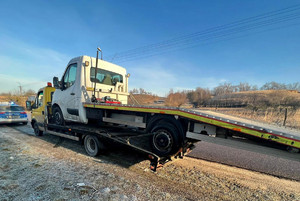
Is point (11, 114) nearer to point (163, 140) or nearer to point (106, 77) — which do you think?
point (106, 77)

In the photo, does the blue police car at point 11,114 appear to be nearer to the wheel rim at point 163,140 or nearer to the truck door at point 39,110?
the truck door at point 39,110

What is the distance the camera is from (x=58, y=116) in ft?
21.6

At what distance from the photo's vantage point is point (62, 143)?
250 inches

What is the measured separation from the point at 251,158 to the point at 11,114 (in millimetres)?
13331

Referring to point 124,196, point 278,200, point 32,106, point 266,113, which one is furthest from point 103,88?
point 266,113

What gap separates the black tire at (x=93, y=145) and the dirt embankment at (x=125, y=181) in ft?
0.85

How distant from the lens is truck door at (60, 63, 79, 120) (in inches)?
222

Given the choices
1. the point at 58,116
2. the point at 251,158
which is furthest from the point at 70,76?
the point at 251,158

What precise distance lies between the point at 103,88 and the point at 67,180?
3470 millimetres

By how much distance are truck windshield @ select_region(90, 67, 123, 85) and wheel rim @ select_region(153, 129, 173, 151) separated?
3.33 m

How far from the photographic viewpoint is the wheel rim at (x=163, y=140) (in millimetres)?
3588

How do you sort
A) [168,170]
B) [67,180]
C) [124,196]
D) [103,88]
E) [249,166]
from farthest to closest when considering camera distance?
[103,88], [249,166], [168,170], [67,180], [124,196]

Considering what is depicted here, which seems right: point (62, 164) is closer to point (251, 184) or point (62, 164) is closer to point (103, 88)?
point (103, 88)

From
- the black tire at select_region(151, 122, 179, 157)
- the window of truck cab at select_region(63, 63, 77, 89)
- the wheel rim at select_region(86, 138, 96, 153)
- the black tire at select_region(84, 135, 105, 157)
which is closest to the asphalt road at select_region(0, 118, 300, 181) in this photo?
the black tire at select_region(151, 122, 179, 157)
